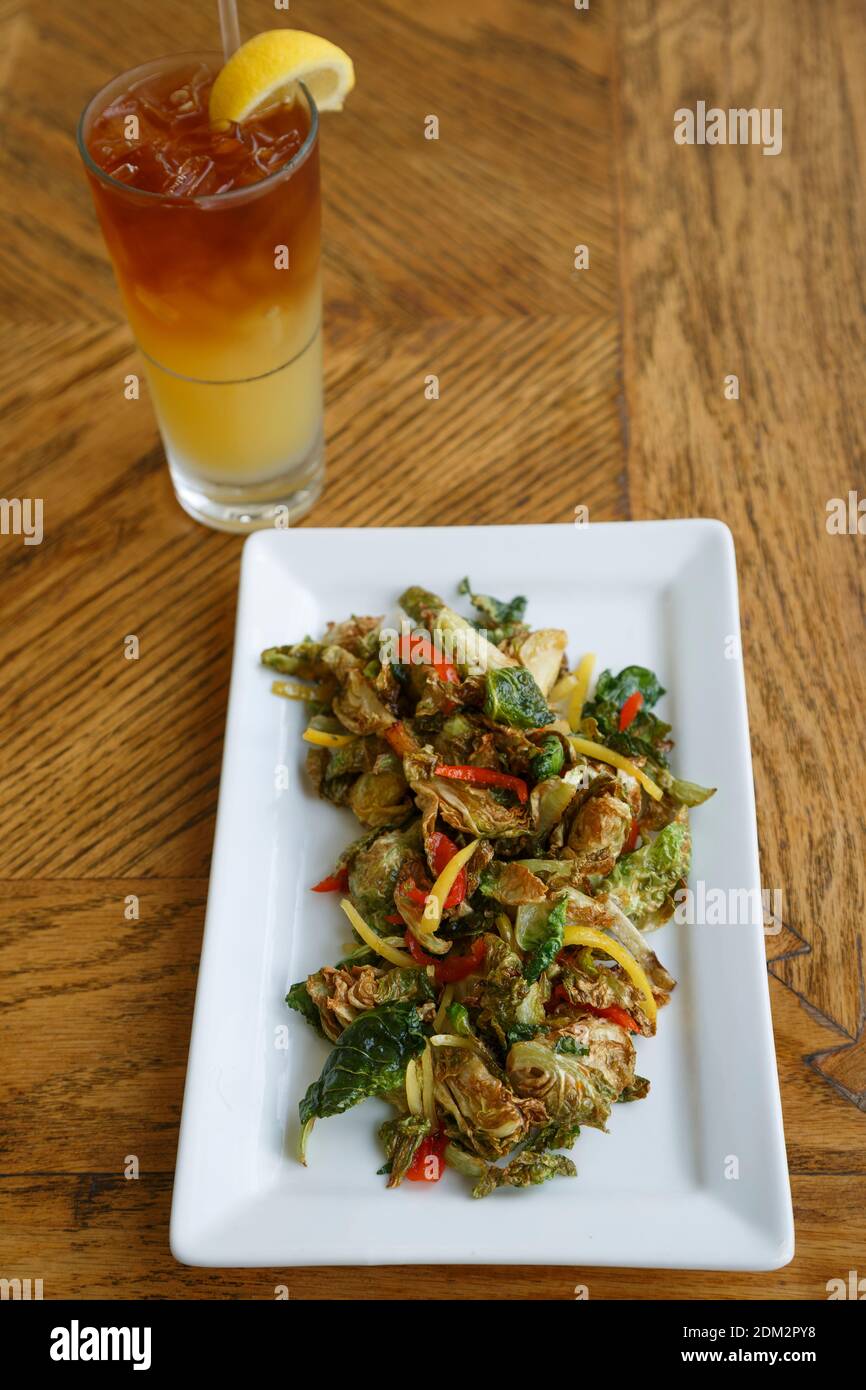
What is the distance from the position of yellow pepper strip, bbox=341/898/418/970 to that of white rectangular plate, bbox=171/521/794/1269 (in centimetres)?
6

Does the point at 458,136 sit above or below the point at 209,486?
above

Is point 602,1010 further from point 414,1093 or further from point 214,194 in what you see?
point 214,194

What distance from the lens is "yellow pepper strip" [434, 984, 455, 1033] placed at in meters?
1.54

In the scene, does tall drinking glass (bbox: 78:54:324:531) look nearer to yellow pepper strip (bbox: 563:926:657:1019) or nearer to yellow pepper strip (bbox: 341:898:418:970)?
yellow pepper strip (bbox: 341:898:418:970)

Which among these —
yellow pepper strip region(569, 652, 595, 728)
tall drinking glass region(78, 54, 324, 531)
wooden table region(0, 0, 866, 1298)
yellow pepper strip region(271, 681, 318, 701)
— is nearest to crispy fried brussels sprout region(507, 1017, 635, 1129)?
Answer: wooden table region(0, 0, 866, 1298)

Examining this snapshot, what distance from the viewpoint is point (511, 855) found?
167cm

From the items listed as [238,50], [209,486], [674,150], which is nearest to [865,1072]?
[209,486]

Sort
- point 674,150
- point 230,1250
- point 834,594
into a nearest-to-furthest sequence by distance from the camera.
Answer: point 230,1250
point 834,594
point 674,150

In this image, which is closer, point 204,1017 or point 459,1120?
point 459,1120

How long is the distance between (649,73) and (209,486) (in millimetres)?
1388

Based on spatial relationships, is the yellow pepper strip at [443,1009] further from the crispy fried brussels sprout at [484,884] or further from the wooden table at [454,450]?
the wooden table at [454,450]

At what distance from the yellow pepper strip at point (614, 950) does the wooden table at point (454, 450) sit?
27 centimetres

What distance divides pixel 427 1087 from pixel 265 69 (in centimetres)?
130

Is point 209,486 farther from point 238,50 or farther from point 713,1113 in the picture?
point 713,1113
